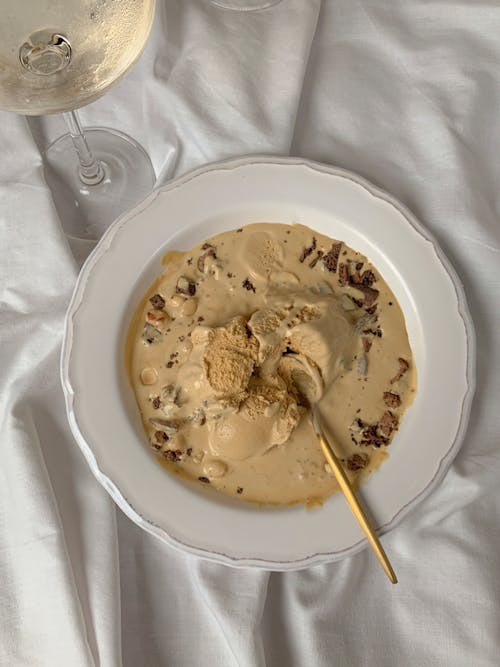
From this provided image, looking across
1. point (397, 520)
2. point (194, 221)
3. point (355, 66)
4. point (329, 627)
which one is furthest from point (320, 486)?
point (355, 66)

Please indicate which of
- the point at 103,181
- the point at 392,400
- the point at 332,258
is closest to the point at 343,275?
the point at 332,258

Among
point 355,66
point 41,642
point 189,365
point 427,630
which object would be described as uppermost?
point 355,66

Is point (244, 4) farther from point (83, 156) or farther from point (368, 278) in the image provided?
point (368, 278)

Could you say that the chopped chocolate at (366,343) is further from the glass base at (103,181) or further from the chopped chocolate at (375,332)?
the glass base at (103,181)

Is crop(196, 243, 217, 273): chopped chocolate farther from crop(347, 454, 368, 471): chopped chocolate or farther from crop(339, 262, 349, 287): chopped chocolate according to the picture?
crop(347, 454, 368, 471): chopped chocolate

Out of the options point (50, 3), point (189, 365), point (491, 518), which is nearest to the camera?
point (50, 3)

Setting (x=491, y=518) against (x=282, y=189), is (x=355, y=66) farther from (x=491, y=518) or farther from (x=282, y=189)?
(x=491, y=518)

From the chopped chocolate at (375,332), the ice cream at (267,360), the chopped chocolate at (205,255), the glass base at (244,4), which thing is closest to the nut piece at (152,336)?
the ice cream at (267,360)
